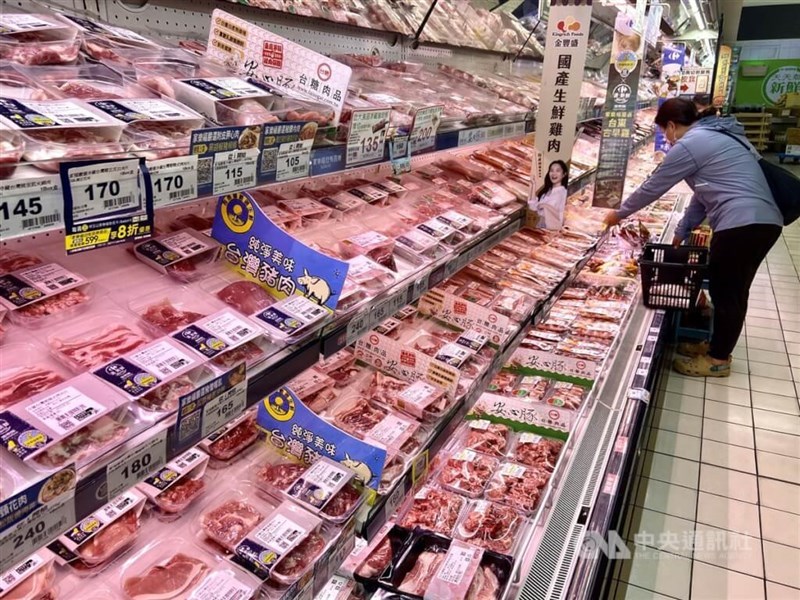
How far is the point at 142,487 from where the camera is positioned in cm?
141

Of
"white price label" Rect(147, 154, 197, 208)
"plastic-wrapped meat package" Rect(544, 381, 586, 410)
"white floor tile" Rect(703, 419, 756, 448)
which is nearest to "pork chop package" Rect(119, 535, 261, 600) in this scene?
"white price label" Rect(147, 154, 197, 208)

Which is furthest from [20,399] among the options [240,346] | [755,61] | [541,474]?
[755,61]

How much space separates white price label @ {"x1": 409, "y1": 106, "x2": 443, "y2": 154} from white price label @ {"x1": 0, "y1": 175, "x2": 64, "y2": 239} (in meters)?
1.09

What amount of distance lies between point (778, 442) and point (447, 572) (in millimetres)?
2887

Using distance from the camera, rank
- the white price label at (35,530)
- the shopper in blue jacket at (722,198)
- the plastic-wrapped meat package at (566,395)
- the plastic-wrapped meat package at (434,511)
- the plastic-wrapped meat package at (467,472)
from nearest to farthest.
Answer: the white price label at (35,530) → the plastic-wrapped meat package at (434,511) → the plastic-wrapped meat package at (467,472) → the plastic-wrapped meat package at (566,395) → the shopper in blue jacket at (722,198)

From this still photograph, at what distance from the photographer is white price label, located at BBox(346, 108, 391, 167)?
1458 millimetres

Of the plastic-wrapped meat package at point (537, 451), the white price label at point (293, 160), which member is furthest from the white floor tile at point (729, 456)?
the white price label at point (293, 160)

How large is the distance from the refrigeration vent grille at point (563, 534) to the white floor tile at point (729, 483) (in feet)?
4.11

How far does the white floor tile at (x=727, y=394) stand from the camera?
4.03 meters

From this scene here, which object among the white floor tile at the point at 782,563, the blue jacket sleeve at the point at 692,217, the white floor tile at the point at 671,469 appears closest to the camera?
the white floor tile at the point at 782,563

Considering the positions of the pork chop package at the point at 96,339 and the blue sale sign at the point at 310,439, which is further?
the blue sale sign at the point at 310,439

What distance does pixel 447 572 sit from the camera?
163 cm

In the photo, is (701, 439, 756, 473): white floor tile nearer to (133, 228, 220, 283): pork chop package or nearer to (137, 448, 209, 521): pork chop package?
(137, 448, 209, 521): pork chop package

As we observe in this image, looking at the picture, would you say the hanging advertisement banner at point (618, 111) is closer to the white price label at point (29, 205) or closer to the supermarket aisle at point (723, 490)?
the supermarket aisle at point (723, 490)
